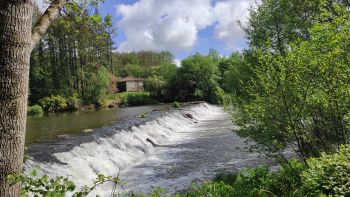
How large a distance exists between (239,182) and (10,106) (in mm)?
5000

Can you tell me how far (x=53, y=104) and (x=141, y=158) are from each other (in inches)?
1376

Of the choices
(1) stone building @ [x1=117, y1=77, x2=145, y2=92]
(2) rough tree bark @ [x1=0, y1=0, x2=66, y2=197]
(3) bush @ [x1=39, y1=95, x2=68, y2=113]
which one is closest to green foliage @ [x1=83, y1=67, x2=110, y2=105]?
(3) bush @ [x1=39, y1=95, x2=68, y2=113]

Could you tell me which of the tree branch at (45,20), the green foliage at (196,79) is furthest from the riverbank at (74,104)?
the tree branch at (45,20)

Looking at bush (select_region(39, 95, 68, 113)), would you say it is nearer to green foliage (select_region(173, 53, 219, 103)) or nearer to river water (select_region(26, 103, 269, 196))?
green foliage (select_region(173, 53, 219, 103))

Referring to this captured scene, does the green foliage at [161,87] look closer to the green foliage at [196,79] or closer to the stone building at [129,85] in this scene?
the green foliage at [196,79]

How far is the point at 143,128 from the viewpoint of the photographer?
18125 mm

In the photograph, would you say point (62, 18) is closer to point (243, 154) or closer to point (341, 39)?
point (341, 39)

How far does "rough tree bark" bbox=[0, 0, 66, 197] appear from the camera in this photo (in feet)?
7.67

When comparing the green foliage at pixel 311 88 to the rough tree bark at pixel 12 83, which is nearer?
the rough tree bark at pixel 12 83

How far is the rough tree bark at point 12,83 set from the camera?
234 cm

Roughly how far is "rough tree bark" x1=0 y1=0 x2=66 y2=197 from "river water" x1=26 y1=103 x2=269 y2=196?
17.1ft

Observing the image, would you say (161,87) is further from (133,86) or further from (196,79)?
(133,86)

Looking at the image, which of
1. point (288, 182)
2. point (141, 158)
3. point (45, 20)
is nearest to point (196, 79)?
point (141, 158)

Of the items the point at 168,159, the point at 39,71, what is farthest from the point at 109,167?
the point at 39,71
